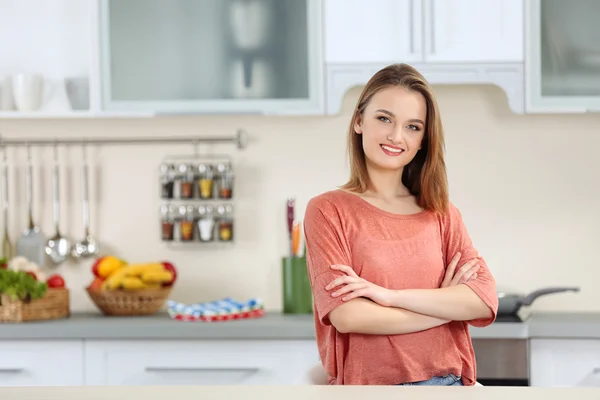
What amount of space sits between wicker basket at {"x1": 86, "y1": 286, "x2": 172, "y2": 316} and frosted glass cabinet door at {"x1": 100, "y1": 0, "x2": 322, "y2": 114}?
58cm

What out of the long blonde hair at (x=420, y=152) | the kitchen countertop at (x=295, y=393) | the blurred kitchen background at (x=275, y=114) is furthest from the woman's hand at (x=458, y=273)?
the blurred kitchen background at (x=275, y=114)

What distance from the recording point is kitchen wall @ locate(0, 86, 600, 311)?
3115mm

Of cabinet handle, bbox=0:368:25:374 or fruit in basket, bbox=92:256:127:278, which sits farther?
fruit in basket, bbox=92:256:127:278

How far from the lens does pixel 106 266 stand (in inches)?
118

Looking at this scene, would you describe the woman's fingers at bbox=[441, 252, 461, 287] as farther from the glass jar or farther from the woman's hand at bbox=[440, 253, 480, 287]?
the glass jar

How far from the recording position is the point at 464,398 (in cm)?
116

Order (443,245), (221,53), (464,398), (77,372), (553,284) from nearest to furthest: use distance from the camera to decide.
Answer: (464,398)
(443,245)
(77,372)
(221,53)
(553,284)

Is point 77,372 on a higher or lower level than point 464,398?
lower

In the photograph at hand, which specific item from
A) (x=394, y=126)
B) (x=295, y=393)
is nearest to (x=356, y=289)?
(x=394, y=126)

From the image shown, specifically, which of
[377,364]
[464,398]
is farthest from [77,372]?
[464,398]

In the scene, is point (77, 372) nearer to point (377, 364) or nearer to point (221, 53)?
point (221, 53)

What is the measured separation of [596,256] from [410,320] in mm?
1610

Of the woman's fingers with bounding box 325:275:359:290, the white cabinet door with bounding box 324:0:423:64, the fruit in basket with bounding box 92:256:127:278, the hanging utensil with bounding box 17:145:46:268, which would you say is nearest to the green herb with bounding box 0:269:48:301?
the fruit in basket with bounding box 92:256:127:278

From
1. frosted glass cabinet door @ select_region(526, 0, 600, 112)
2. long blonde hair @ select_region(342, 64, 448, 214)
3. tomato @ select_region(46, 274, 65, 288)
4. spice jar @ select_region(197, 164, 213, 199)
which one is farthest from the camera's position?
spice jar @ select_region(197, 164, 213, 199)
